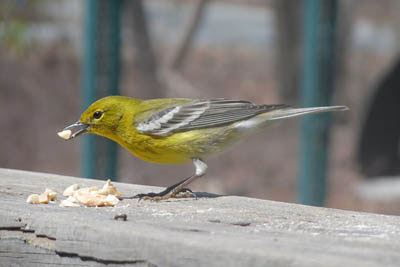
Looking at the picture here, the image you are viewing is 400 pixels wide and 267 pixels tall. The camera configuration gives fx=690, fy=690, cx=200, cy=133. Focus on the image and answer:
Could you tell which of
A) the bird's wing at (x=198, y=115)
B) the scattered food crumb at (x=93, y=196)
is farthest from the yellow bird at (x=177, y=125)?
the scattered food crumb at (x=93, y=196)

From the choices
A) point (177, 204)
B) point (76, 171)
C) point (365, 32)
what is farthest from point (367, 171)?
point (365, 32)

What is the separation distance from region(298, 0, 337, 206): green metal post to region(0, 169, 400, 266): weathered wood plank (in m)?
1.93

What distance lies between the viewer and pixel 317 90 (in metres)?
4.96

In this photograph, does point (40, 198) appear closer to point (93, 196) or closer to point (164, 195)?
point (93, 196)

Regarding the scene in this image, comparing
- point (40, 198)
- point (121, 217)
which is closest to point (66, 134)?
point (40, 198)

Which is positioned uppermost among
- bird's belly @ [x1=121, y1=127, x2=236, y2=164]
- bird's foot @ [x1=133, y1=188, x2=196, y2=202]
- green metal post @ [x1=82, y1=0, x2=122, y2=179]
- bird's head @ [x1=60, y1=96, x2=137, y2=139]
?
green metal post @ [x1=82, y1=0, x2=122, y2=179]

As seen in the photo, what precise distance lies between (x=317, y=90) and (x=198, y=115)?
1119 millimetres

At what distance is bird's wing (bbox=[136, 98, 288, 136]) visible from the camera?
404 centimetres

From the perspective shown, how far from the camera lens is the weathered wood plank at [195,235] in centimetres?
203

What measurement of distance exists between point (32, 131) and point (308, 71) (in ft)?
22.3

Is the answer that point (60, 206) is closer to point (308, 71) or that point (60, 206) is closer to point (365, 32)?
point (308, 71)

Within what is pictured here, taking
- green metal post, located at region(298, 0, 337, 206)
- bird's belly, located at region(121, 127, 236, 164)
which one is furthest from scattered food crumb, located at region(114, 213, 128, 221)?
green metal post, located at region(298, 0, 337, 206)

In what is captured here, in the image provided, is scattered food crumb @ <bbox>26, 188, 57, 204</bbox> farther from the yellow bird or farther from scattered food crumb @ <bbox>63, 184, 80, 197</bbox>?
the yellow bird

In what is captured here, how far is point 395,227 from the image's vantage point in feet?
8.63
